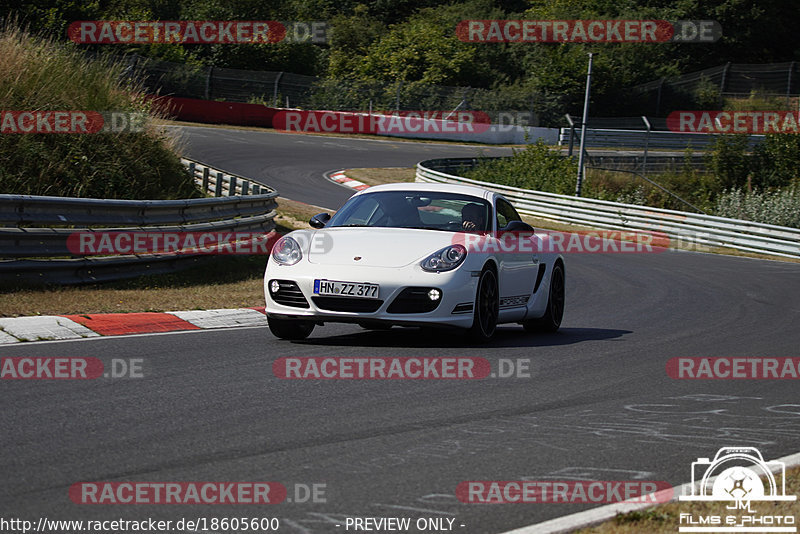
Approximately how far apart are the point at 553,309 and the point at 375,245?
285cm

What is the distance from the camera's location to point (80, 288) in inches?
471

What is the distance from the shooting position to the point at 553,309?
10.9 metres

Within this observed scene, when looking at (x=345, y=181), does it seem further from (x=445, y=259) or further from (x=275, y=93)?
(x=445, y=259)

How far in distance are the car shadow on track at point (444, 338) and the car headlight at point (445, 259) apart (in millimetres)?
620

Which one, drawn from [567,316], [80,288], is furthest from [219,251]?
[567,316]

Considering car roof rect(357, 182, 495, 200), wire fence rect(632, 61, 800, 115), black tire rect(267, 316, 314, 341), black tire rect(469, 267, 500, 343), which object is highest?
wire fence rect(632, 61, 800, 115)

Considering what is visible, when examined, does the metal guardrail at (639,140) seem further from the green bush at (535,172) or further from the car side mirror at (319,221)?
the car side mirror at (319,221)

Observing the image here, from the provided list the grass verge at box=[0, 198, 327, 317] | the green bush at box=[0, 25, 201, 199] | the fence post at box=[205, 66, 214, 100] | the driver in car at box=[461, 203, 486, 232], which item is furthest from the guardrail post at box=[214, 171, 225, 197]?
the fence post at box=[205, 66, 214, 100]

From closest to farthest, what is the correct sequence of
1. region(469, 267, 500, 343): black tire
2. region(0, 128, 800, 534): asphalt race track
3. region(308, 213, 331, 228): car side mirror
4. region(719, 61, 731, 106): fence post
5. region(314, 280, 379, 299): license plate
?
region(0, 128, 800, 534): asphalt race track → region(314, 280, 379, 299): license plate → region(469, 267, 500, 343): black tire → region(308, 213, 331, 228): car side mirror → region(719, 61, 731, 106): fence post

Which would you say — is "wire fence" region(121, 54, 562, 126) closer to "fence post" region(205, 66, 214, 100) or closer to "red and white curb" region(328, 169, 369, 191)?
"fence post" region(205, 66, 214, 100)

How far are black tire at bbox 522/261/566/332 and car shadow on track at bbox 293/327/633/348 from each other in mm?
95

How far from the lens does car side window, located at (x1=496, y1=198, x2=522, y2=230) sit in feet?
33.0

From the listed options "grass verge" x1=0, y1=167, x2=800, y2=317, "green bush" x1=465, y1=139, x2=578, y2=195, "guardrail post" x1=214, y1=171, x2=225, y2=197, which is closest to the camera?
"grass verge" x1=0, y1=167, x2=800, y2=317

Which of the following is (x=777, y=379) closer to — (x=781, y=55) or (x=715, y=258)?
(x=715, y=258)
